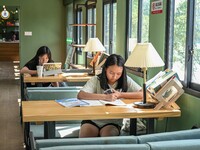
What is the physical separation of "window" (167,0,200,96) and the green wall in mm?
7535

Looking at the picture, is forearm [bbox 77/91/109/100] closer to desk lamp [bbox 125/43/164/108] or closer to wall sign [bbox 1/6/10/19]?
desk lamp [bbox 125/43/164/108]

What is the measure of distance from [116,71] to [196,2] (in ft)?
3.39

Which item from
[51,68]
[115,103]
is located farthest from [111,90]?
[51,68]

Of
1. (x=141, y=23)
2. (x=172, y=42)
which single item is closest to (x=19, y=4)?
(x=141, y=23)

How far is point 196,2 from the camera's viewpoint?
3744 millimetres

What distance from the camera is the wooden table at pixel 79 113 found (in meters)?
3.05

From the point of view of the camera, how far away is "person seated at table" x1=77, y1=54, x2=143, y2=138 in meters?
3.51

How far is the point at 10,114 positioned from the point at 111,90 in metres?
3.14

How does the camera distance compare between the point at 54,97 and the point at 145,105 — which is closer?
the point at 145,105

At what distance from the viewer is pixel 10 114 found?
6441 millimetres

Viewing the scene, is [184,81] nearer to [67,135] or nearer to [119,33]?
[67,135]

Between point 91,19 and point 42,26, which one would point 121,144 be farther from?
point 42,26

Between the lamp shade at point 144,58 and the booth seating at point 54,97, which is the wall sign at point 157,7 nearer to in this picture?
the lamp shade at point 144,58

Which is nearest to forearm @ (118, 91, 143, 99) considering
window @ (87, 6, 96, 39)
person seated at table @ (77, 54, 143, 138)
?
person seated at table @ (77, 54, 143, 138)
